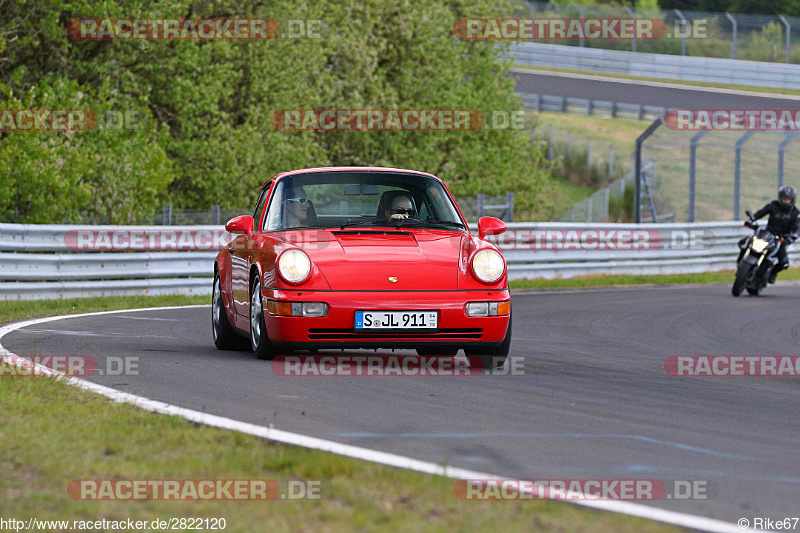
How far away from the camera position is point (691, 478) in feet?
16.9

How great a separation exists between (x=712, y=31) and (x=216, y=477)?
122 ft

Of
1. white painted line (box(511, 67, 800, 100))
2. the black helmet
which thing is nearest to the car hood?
the black helmet

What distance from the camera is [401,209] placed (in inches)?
376

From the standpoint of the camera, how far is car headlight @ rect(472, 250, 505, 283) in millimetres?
8570

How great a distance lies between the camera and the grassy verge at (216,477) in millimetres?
4277

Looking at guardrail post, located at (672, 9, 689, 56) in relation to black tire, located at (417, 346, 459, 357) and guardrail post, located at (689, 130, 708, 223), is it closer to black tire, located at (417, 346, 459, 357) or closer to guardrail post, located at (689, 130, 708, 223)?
guardrail post, located at (689, 130, 708, 223)

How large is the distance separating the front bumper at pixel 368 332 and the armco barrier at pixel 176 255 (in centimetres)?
824

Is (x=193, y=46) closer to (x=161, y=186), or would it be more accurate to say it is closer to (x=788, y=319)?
(x=161, y=186)

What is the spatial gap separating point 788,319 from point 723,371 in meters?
5.87

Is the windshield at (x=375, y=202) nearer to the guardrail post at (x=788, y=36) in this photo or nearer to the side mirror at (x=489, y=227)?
the side mirror at (x=489, y=227)

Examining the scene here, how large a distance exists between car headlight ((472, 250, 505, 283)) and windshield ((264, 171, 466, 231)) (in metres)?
0.80

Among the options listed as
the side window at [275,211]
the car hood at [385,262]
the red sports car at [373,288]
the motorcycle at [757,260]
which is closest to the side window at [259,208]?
Result: the side window at [275,211]

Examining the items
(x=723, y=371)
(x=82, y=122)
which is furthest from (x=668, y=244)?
(x=723, y=371)

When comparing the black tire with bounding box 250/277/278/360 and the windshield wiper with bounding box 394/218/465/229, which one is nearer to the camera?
the black tire with bounding box 250/277/278/360
